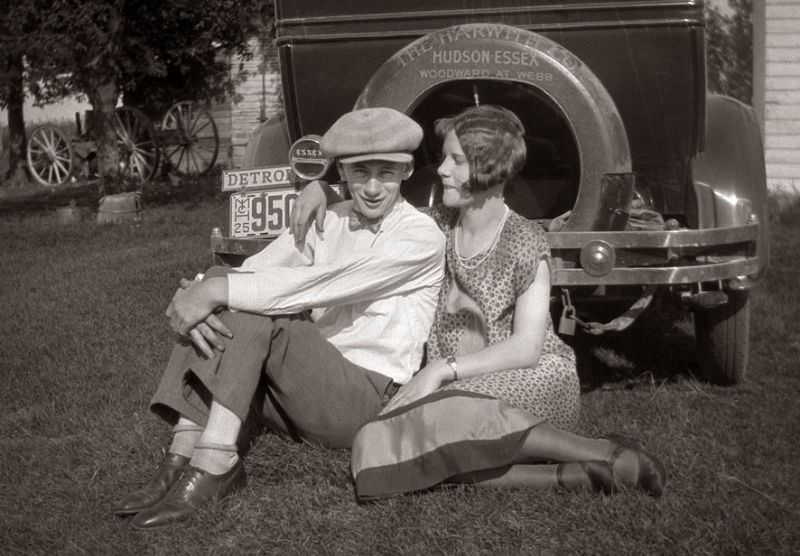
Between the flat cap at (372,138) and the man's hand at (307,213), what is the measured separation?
0.32 metres

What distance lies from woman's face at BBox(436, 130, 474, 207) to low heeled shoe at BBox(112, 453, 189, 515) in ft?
3.75

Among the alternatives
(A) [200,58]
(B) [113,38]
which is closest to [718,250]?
(B) [113,38]

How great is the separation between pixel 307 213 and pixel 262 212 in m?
0.63

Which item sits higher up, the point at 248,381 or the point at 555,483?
the point at 248,381

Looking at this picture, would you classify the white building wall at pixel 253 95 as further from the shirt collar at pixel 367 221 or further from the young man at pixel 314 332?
the young man at pixel 314 332

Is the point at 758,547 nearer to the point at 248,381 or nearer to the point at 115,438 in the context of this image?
the point at 248,381

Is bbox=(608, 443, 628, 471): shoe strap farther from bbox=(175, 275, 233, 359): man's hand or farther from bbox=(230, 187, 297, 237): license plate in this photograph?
bbox=(230, 187, 297, 237): license plate

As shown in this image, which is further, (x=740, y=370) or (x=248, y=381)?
(x=740, y=370)

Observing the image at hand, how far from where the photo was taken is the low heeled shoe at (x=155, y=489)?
3.11m

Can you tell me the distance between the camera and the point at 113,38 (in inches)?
416

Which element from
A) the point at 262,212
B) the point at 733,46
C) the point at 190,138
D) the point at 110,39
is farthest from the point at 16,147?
the point at 262,212

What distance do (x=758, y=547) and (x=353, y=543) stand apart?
1090 mm

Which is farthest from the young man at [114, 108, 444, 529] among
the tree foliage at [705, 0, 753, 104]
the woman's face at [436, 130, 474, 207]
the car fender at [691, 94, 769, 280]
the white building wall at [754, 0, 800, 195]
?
the tree foliage at [705, 0, 753, 104]

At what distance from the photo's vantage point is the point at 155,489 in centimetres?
314
